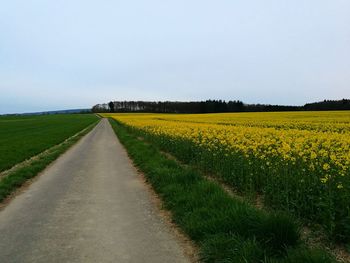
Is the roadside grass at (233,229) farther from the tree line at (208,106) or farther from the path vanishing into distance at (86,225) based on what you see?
the tree line at (208,106)

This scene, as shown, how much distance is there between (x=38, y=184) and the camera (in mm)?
11797

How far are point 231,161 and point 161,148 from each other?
10.00 m

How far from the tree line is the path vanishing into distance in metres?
83.8

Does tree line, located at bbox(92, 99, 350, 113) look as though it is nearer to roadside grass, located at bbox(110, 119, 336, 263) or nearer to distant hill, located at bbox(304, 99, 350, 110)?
distant hill, located at bbox(304, 99, 350, 110)

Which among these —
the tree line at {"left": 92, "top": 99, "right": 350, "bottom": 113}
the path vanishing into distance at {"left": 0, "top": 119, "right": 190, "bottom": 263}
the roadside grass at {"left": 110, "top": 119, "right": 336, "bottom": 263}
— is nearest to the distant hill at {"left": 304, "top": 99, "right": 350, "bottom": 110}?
the tree line at {"left": 92, "top": 99, "right": 350, "bottom": 113}

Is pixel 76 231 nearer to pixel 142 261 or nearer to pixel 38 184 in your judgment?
pixel 142 261

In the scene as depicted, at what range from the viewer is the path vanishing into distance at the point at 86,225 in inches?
220

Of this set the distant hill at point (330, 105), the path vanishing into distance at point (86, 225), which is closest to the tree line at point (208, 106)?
the distant hill at point (330, 105)

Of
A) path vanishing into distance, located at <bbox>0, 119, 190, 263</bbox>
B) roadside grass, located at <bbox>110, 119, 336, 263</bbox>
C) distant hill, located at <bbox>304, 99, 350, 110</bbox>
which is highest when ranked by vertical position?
distant hill, located at <bbox>304, 99, 350, 110</bbox>

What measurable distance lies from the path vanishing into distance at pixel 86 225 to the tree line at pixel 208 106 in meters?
83.8

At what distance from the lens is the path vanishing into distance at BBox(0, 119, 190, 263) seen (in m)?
5.58

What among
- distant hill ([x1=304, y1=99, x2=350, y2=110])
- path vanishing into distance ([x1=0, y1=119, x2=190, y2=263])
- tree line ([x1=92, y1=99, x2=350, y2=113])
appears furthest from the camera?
tree line ([x1=92, y1=99, x2=350, y2=113])

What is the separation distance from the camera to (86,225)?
7.07 meters

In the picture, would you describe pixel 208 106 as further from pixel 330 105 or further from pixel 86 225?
pixel 86 225
